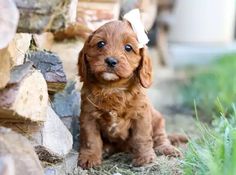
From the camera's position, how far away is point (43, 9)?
116 inches

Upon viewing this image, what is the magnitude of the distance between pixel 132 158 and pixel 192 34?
6.36 meters

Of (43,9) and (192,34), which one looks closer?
(43,9)

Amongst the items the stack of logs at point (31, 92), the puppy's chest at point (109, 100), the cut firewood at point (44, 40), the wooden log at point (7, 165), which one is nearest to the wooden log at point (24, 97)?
the stack of logs at point (31, 92)

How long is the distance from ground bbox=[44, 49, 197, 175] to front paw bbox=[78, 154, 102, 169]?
0.03 m

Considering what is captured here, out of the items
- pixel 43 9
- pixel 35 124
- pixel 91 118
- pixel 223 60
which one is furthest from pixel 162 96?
pixel 43 9

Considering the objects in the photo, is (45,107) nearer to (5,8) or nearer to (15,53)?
(15,53)

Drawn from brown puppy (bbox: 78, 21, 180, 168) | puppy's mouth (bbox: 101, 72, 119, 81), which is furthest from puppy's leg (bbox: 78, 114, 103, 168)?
puppy's mouth (bbox: 101, 72, 119, 81)

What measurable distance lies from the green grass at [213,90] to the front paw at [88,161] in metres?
1.84

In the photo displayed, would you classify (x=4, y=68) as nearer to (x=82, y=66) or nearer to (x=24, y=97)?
(x=24, y=97)

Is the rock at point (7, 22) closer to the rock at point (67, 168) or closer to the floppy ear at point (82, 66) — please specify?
the rock at point (67, 168)

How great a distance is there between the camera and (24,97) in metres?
3.18

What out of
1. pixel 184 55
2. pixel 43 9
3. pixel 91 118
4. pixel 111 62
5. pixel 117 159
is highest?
pixel 43 9

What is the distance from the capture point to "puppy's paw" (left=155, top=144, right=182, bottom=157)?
13.9ft

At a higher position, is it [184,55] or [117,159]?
[117,159]
